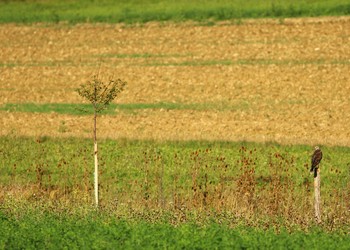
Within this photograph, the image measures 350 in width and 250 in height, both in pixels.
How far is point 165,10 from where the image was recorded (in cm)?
5322

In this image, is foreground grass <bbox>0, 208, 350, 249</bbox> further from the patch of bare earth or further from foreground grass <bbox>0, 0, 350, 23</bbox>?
foreground grass <bbox>0, 0, 350, 23</bbox>

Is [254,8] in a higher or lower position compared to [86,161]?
higher

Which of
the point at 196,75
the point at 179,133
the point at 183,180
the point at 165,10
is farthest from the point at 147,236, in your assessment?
the point at 165,10

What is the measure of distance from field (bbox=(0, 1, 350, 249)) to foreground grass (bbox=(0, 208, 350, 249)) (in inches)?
1.6

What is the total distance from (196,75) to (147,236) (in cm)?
2171

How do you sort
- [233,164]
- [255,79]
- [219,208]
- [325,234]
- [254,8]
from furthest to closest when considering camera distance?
[254,8] → [255,79] → [233,164] → [219,208] → [325,234]

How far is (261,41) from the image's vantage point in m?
47.7

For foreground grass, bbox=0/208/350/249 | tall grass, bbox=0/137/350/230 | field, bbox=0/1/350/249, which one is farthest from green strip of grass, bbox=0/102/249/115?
foreground grass, bbox=0/208/350/249

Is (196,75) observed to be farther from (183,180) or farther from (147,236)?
(147,236)

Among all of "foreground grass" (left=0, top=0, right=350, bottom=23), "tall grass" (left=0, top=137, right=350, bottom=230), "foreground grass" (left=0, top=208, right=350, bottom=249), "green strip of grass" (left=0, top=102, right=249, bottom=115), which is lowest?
"foreground grass" (left=0, top=208, right=350, bottom=249)

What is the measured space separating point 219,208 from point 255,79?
17.5 metres

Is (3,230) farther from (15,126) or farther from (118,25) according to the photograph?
(118,25)

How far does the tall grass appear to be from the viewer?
2522cm

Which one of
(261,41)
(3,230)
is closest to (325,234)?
(3,230)
